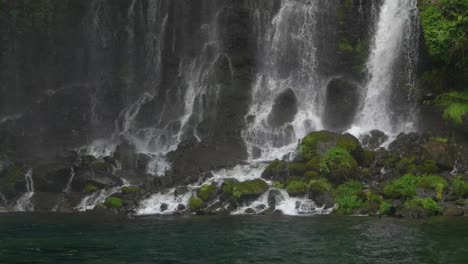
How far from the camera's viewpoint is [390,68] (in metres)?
38.3

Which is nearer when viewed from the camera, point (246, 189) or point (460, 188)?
point (460, 188)

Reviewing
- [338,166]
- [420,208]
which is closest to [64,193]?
[338,166]

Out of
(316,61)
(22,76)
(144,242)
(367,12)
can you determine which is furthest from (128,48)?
(144,242)

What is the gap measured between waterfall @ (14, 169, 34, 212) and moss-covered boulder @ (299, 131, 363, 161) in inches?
597

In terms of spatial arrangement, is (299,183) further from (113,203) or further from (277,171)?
(113,203)

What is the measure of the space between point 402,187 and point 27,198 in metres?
20.4

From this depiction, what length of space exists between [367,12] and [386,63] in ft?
14.0

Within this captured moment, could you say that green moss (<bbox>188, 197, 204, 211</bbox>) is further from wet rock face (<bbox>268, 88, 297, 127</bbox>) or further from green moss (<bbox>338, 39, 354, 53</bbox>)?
green moss (<bbox>338, 39, 354, 53</bbox>)

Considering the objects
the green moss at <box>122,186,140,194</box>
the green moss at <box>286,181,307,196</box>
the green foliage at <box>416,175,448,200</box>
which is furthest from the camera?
the green moss at <box>122,186,140,194</box>

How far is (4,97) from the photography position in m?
43.5

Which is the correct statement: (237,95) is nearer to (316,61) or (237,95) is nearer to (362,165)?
(316,61)

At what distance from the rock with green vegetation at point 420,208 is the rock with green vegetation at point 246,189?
6898 mm

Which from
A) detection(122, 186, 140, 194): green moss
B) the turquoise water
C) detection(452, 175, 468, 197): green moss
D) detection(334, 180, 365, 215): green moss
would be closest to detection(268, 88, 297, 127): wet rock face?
detection(122, 186, 140, 194): green moss

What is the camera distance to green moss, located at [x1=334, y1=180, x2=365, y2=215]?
24.4 metres
